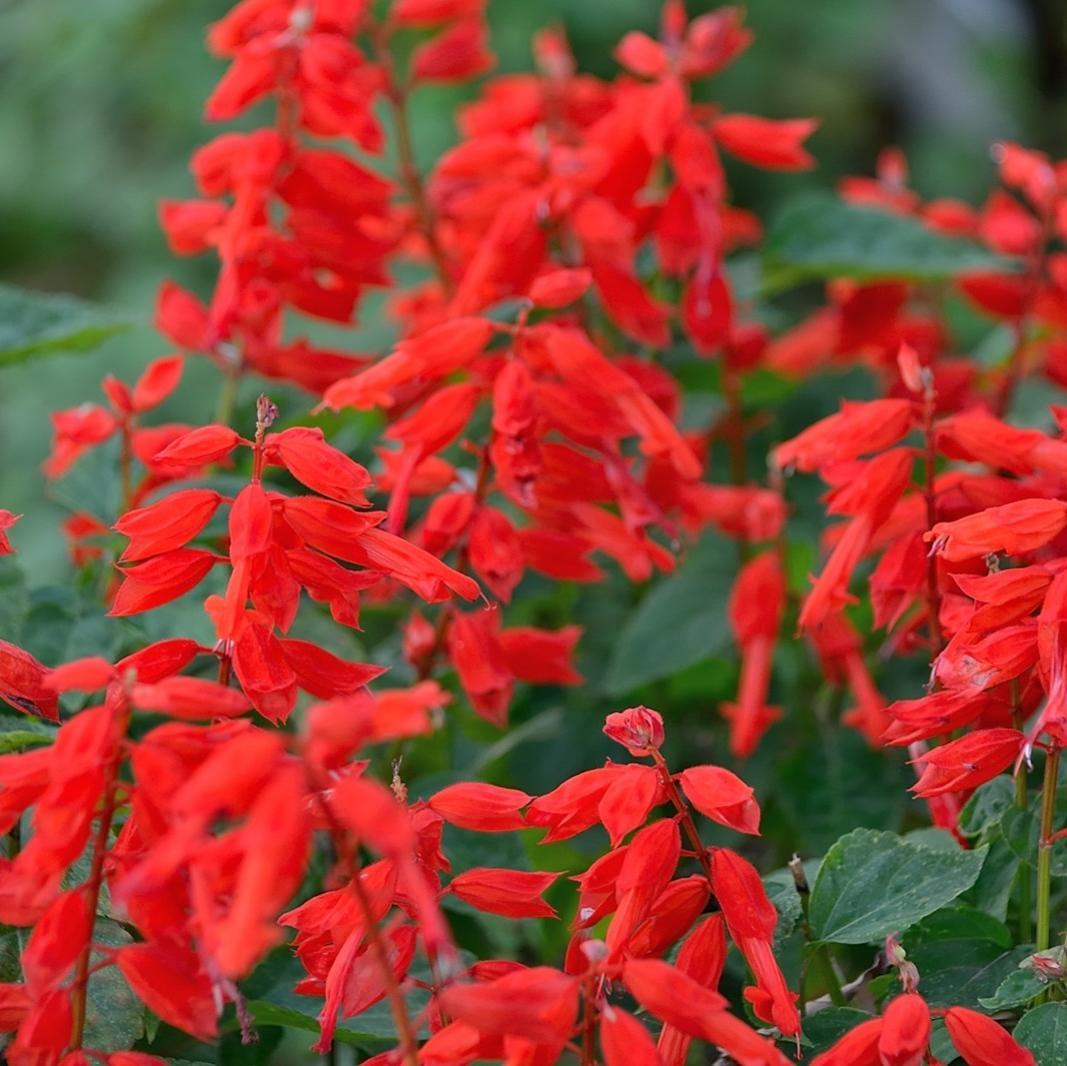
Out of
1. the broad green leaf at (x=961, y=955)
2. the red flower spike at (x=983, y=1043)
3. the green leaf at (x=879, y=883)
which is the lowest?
the broad green leaf at (x=961, y=955)

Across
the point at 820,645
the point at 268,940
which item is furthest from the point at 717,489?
the point at 268,940

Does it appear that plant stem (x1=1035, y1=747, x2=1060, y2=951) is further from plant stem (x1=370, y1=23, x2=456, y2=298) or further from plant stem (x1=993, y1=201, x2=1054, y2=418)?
plant stem (x1=370, y1=23, x2=456, y2=298)

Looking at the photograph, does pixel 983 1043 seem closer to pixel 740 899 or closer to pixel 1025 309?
pixel 740 899

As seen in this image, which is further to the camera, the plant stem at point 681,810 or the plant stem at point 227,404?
the plant stem at point 227,404

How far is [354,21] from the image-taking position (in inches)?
35.1

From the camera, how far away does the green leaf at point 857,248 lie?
3.36 feet

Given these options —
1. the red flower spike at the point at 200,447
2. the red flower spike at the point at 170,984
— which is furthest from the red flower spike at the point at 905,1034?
the red flower spike at the point at 200,447

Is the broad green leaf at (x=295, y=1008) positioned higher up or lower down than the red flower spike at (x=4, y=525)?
lower down

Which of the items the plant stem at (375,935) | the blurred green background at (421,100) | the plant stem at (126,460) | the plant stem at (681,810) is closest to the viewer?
the plant stem at (375,935)

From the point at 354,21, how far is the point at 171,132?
200cm

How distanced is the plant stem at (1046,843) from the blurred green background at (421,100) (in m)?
1.67

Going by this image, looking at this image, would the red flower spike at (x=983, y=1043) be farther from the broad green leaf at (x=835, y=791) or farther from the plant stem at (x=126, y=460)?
the plant stem at (x=126, y=460)

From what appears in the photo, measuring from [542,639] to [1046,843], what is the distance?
0.93 ft

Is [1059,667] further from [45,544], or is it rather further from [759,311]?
[45,544]
